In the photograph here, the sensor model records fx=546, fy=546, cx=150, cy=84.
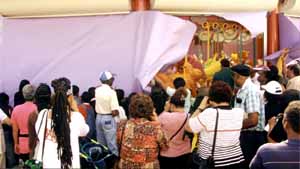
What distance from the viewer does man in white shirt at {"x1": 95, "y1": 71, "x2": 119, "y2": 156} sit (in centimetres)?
703

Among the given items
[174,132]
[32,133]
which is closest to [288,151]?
[174,132]

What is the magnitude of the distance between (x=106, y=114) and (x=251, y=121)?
237 cm

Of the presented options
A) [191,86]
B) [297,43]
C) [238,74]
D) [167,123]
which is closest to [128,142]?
[167,123]

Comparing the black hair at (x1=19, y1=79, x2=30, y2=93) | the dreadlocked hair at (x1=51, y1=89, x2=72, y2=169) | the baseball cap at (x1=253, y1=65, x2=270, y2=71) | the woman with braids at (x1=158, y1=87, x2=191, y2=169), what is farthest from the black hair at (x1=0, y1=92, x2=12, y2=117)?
the baseball cap at (x1=253, y1=65, x2=270, y2=71)

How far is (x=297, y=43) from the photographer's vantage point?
29.8 feet

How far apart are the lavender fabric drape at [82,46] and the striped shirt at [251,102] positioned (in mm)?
2816

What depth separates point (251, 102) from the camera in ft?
17.7

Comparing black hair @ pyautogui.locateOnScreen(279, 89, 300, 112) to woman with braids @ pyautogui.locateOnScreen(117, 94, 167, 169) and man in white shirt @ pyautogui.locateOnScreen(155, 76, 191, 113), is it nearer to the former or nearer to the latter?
woman with braids @ pyautogui.locateOnScreen(117, 94, 167, 169)

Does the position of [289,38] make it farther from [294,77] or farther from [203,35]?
[294,77]

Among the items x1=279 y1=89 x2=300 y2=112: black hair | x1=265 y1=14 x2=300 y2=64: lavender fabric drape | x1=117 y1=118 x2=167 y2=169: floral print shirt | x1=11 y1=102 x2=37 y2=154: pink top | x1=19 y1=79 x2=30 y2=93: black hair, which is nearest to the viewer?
x1=117 y1=118 x2=167 y2=169: floral print shirt

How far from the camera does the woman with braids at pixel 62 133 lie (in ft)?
15.0

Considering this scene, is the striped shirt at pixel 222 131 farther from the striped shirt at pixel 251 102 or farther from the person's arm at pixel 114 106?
the person's arm at pixel 114 106

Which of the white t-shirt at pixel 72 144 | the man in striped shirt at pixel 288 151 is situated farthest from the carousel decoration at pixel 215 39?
the man in striped shirt at pixel 288 151

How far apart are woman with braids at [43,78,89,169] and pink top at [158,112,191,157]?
1159mm
